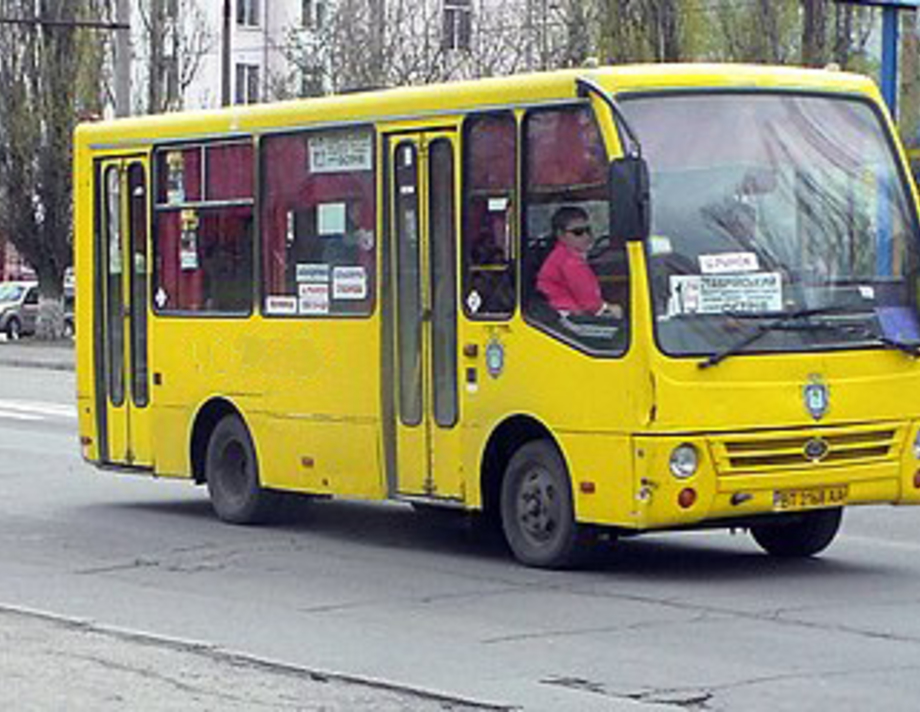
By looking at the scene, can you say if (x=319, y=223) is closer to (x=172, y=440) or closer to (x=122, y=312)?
(x=172, y=440)

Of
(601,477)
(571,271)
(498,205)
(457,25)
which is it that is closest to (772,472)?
(601,477)

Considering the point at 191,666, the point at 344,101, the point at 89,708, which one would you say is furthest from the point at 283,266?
the point at 89,708

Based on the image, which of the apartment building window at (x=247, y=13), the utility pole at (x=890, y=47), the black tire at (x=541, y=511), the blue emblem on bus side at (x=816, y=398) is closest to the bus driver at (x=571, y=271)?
the black tire at (x=541, y=511)

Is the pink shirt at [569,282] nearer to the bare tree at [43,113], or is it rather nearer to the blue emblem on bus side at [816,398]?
the blue emblem on bus side at [816,398]

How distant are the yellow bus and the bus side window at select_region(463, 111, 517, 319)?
18 mm

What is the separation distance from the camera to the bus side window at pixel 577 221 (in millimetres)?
13633

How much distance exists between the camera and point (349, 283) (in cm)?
1592

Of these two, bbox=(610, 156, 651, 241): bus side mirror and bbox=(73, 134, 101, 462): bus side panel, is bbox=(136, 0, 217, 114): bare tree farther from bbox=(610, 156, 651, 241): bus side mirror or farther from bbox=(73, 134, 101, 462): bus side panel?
bbox=(610, 156, 651, 241): bus side mirror

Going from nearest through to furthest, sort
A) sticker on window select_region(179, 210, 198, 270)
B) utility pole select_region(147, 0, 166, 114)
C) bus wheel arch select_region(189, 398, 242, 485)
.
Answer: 1. bus wheel arch select_region(189, 398, 242, 485)
2. sticker on window select_region(179, 210, 198, 270)
3. utility pole select_region(147, 0, 166, 114)

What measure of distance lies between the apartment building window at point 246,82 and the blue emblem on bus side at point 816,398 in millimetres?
58181

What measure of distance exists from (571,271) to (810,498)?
184cm

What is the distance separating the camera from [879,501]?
553 inches

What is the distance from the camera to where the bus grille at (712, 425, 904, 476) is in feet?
44.1

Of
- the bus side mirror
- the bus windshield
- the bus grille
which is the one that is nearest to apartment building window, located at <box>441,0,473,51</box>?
the bus windshield
